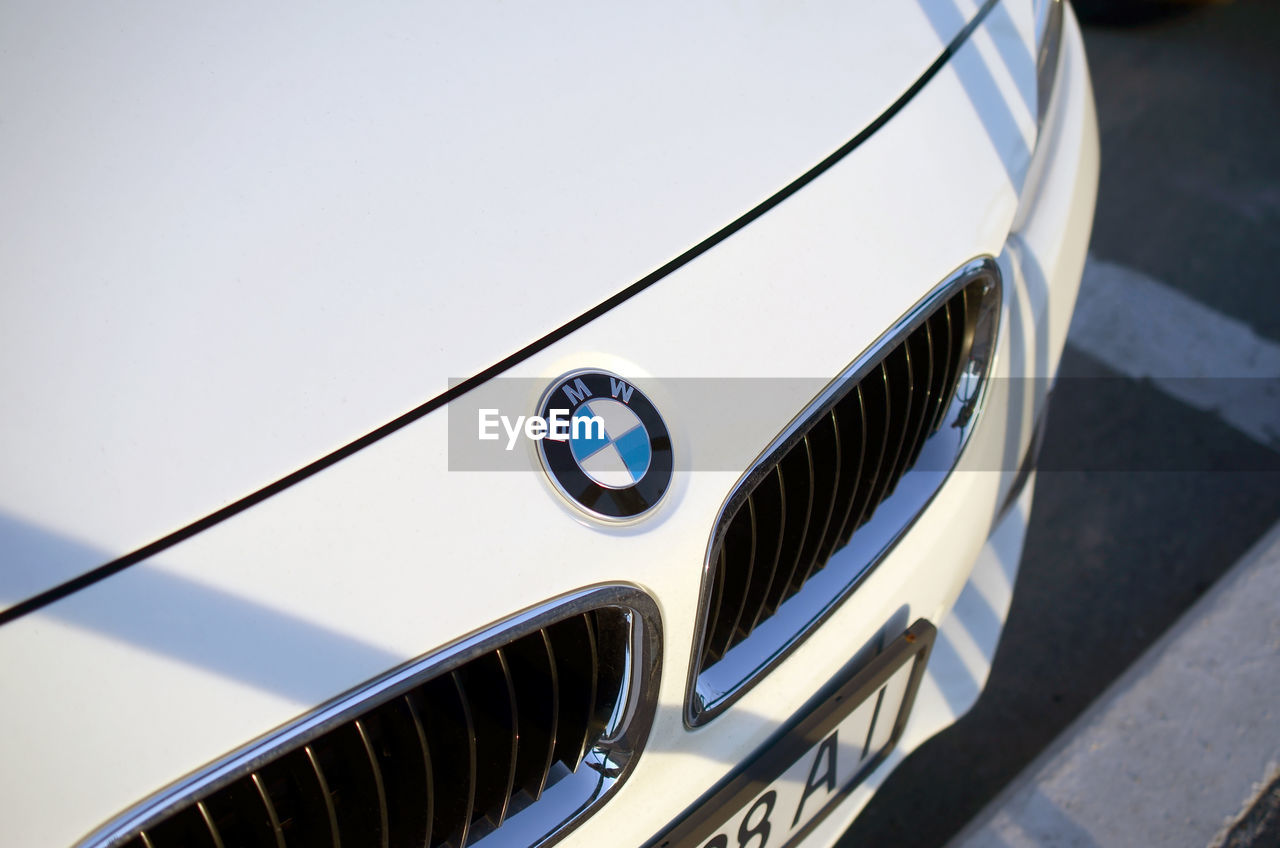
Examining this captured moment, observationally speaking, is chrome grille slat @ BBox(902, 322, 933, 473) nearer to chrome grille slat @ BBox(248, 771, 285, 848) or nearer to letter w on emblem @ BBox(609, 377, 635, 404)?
letter w on emblem @ BBox(609, 377, 635, 404)

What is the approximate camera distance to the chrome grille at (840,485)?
1105mm

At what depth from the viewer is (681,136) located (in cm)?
114

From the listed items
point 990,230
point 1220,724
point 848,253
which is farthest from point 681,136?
point 1220,724

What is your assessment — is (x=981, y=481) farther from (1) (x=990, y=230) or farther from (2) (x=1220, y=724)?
(2) (x=1220, y=724)

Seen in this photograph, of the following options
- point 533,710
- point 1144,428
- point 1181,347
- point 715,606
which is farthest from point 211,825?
point 1181,347

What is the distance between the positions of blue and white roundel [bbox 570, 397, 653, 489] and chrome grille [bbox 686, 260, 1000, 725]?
0.37ft

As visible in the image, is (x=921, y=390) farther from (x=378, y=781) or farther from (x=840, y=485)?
(x=378, y=781)

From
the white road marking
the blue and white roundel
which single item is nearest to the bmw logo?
the blue and white roundel

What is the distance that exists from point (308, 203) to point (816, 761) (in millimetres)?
855

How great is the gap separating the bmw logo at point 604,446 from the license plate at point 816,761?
14.4 inches

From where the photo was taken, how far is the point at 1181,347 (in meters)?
2.68

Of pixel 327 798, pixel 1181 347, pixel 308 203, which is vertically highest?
pixel 308 203

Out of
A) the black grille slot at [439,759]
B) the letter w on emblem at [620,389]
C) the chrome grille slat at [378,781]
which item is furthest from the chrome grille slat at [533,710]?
the letter w on emblem at [620,389]

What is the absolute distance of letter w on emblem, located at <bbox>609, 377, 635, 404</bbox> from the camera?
0.99 metres
